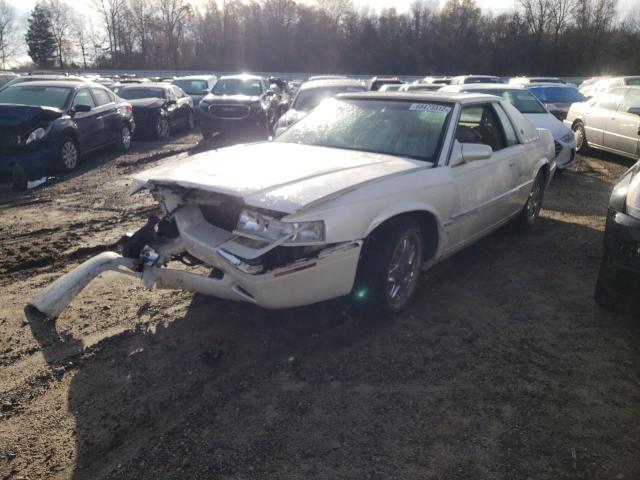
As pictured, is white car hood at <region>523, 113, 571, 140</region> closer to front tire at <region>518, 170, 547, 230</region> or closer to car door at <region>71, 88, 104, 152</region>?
front tire at <region>518, 170, 547, 230</region>

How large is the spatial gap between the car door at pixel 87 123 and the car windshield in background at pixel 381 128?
671cm

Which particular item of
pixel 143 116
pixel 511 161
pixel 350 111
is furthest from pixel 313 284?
pixel 143 116

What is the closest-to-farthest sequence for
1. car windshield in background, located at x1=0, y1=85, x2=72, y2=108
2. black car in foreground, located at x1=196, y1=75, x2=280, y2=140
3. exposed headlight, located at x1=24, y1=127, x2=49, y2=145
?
exposed headlight, located at x1=24, y1=127, x2=49, y2=145 < car windshield in background, located at x1=0, y1=85, x2=72, y2=108 < black car in foreground, located at x1=196, y1=75, x2=280, y2=140

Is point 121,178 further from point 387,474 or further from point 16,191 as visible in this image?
point 387,474

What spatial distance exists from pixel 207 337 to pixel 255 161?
1355 mm

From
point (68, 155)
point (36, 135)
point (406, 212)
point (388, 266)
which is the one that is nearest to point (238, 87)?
point (68, 155)

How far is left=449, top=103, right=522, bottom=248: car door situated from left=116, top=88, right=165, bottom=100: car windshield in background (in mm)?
12041

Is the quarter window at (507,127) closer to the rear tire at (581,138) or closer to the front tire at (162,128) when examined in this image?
the rear tire at (581,138)

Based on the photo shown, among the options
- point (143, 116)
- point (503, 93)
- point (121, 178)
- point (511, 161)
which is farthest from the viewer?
point (143, 116)

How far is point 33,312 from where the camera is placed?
3.82m

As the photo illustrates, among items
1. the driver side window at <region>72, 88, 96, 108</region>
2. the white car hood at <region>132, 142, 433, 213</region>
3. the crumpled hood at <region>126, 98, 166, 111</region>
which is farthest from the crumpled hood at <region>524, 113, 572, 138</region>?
the crumpled hood at <region>126, 98, 166, 111</region>

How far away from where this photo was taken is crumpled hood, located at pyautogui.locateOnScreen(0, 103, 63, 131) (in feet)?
26.8

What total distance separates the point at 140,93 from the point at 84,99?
4.84m

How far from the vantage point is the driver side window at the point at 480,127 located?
447 centimetres
